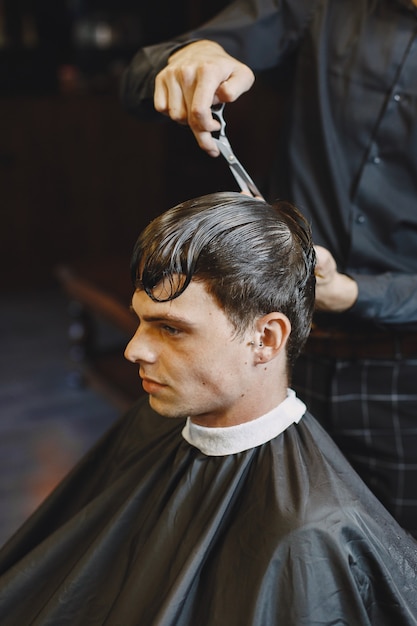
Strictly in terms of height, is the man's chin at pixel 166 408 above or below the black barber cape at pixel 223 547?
above

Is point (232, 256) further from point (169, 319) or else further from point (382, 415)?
point (382, 415)

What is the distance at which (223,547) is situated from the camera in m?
1.42

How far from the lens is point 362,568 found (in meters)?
1.38

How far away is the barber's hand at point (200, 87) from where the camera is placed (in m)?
1.48

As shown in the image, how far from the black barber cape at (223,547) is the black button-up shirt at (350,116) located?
39 centimetres

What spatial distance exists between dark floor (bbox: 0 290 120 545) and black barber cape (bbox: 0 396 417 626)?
4.96ft

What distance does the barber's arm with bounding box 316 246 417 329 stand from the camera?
1556mm

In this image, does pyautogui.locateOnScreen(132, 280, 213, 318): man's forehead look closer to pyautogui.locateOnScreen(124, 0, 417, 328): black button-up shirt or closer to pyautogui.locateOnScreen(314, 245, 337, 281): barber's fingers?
pyautogui.locateOnScreen(314, 245, 337, 281): barber's fingers

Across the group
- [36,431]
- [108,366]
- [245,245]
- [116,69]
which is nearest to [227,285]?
[245,245]

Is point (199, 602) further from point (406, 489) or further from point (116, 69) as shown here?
point (116, 69)

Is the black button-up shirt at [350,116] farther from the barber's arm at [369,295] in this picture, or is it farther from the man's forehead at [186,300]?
the man's forehead at [186,300]

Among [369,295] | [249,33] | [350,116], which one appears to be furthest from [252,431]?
[249,33]

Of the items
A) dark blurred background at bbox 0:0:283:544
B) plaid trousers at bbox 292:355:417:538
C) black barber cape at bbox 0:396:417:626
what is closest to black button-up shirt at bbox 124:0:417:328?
plaid trousers at bbox 292:355:417:538

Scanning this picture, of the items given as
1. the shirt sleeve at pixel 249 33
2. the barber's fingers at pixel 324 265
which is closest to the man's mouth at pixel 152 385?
the barber's fingers at pixel 324 265
